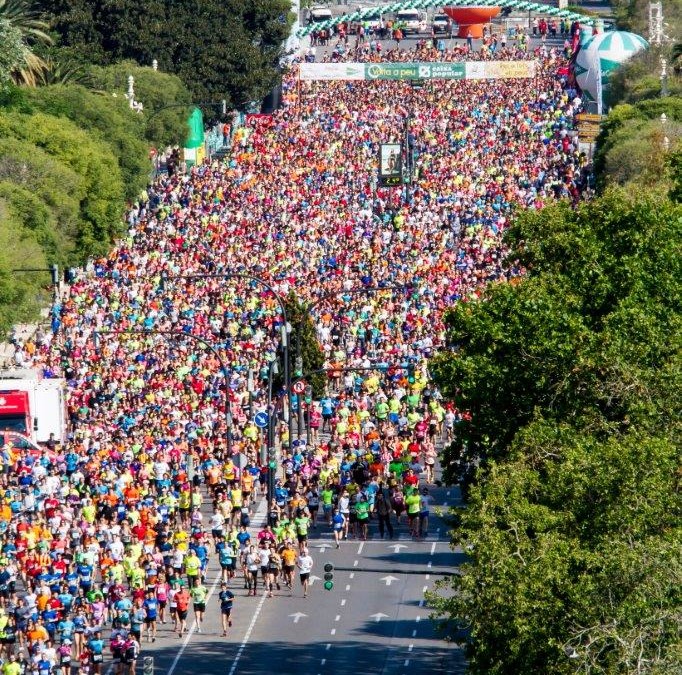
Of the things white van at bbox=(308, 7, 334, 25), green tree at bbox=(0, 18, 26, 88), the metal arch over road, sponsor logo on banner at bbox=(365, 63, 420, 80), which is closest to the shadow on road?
green tree at bbox=(0, 18, 26, 88)

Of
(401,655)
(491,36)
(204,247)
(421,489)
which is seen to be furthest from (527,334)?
(491,36)

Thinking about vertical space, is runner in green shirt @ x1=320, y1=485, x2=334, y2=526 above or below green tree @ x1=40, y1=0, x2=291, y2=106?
below

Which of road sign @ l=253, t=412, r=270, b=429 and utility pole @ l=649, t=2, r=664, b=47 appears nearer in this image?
road sign @ l=253, t=412, r=270, b=429

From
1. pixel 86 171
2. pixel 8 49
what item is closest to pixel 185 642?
pixel 86 171

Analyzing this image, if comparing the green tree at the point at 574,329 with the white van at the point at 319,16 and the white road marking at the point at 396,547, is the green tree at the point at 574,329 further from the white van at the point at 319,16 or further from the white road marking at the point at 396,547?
the white van at the point at 319,16

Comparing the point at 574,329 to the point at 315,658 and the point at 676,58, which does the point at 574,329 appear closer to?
the point at 315,658

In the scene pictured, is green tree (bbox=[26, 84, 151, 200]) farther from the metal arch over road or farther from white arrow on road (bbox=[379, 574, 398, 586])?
the metal arch over road
